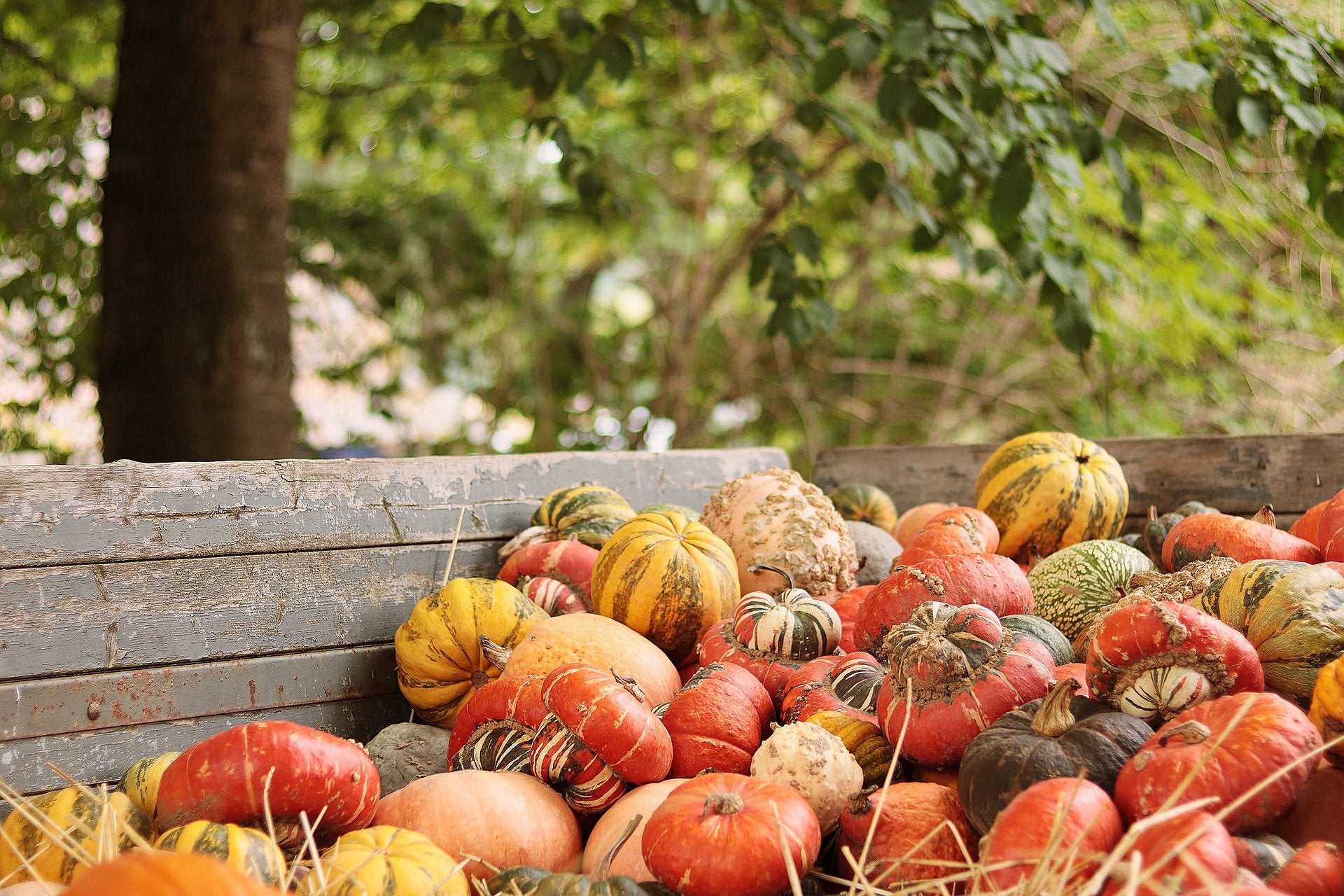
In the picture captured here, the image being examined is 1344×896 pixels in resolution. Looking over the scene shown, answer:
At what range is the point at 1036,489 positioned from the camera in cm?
274

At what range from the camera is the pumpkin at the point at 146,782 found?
66.0 inches

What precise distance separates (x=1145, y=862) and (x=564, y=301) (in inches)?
276

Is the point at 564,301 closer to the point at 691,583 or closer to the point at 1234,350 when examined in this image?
the point at 1234,350

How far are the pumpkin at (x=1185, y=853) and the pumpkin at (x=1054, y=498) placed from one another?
1602 mm

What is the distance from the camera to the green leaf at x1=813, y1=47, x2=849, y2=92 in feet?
9.73

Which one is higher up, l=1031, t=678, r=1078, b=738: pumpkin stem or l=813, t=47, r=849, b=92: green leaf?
l=813, t=47, r=849, b=92: green leaf

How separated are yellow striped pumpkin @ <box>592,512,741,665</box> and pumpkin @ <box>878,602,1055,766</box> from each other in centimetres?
66

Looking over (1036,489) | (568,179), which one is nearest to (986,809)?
(1036,489)

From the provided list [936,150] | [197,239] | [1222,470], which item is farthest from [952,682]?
[197,239]

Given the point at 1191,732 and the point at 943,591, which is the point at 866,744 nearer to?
the point at 943,591

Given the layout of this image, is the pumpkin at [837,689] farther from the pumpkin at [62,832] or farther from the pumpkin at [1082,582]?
the pumpkin at [62,832]

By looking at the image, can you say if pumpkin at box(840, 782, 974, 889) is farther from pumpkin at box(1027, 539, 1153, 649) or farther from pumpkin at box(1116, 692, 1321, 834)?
pumpkin at box(1027, 539, 1153, 649)

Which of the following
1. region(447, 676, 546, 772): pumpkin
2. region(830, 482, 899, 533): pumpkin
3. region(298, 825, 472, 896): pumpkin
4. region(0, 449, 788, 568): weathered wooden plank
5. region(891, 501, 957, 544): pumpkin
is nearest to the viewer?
region(298, 825, 472, 896): pumpkin

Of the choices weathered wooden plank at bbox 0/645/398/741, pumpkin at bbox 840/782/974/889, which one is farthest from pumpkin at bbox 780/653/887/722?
weathered wooden plank at bbox 0/645/398/741
